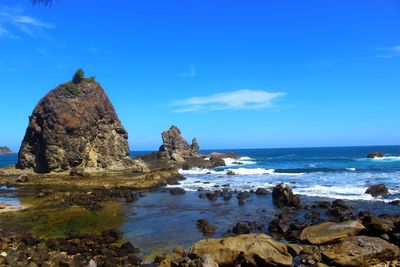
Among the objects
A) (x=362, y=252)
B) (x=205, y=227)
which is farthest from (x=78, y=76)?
(x=362, y=252)

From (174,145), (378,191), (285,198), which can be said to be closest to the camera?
(285,198)

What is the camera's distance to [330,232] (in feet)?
61.7

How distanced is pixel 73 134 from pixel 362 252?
5045 cm

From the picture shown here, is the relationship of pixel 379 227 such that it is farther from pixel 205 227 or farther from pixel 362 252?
pixel 205 227

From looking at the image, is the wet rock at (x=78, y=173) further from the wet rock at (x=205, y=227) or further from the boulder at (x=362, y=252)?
the boulder at (x=362, y=252)

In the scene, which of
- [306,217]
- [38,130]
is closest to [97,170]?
[38,130]

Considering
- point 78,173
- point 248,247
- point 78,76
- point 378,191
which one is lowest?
point 248,247

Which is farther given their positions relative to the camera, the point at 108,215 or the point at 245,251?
the point at 108,215

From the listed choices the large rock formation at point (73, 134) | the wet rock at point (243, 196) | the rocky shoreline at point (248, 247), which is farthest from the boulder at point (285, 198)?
the large rock formation at point (73, 134)

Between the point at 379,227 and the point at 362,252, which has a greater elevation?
the point at 379,227

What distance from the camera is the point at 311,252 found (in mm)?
16906

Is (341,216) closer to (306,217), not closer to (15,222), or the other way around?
(306,217)

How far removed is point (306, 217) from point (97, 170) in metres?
39.2

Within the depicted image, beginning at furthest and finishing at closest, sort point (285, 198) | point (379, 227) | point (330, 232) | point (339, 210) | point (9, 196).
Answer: point (9, 196), point (285, 198), point (339, 210), point (330, 232), point (379, 227)
